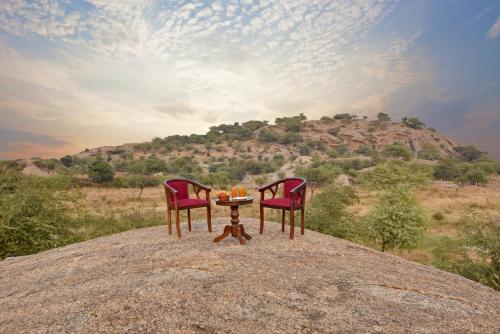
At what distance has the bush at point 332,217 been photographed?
12414 millimetres

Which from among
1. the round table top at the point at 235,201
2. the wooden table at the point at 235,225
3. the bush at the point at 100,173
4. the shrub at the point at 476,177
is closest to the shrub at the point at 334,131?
the shrub at the point at 476,177

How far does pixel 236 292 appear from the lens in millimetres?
4148

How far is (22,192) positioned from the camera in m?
10.7

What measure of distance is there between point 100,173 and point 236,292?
134 ft

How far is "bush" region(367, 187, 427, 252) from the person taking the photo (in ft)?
38.6

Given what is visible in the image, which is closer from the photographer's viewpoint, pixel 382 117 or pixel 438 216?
pixel 438 216

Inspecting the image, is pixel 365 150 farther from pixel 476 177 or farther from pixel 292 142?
pixel 476 177

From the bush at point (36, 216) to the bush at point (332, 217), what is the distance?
961cm

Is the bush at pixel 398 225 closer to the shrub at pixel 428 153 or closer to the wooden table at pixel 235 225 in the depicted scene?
the wooden table at pixel 235 225

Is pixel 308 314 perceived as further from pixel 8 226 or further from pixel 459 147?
pixel 459 147

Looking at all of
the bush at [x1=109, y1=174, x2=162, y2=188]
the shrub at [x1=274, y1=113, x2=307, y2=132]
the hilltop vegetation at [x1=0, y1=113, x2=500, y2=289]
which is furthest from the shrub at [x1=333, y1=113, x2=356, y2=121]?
the bush at [x1=109, y1=174, x2=162, y2=188]

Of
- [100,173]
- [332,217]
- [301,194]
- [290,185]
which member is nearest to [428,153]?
[100,173]

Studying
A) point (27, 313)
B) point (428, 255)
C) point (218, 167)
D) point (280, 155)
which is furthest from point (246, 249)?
point (280, 155)

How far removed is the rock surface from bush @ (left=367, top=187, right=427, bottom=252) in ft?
18.7
